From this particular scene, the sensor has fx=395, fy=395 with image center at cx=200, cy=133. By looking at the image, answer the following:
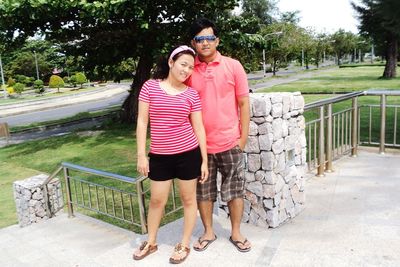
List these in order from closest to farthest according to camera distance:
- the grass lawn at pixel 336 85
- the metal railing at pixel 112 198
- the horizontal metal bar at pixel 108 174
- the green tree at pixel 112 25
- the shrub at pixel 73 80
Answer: the horizontal metal bar at pixel 108 174, the metal railing at pixel 112 198, the green tree at pixel 112 25, the grass lawn at pixel 336 85, the shrub at pixel 73 80

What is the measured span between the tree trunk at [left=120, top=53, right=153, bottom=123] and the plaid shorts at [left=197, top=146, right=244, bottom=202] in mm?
10551

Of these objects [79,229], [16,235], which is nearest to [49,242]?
[79,229]

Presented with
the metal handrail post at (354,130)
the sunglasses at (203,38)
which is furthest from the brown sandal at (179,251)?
the metal handrail post at (354,130)

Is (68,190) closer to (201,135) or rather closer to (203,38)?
(201,135)

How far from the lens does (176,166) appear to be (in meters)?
2.91

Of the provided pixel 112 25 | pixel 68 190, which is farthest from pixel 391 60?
pixel 68 190

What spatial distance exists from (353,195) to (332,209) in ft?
1.80

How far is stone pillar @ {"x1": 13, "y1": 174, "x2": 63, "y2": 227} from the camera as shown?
18.6ft

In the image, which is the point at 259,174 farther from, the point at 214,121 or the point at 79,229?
the point at 79,229

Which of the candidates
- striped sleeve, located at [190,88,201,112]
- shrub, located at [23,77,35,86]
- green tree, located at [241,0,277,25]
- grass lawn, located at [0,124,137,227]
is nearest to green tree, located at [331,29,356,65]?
green tree, located at [241,0,277,25]

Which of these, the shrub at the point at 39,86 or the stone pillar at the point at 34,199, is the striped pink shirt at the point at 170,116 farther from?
the shrub at the point at 39,86

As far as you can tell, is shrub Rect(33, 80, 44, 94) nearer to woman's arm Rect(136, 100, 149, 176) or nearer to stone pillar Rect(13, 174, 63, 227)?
stone pillar Rect(13, 174, 63, 227)

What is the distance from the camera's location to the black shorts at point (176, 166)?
2885mm

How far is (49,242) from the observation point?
4551mm
